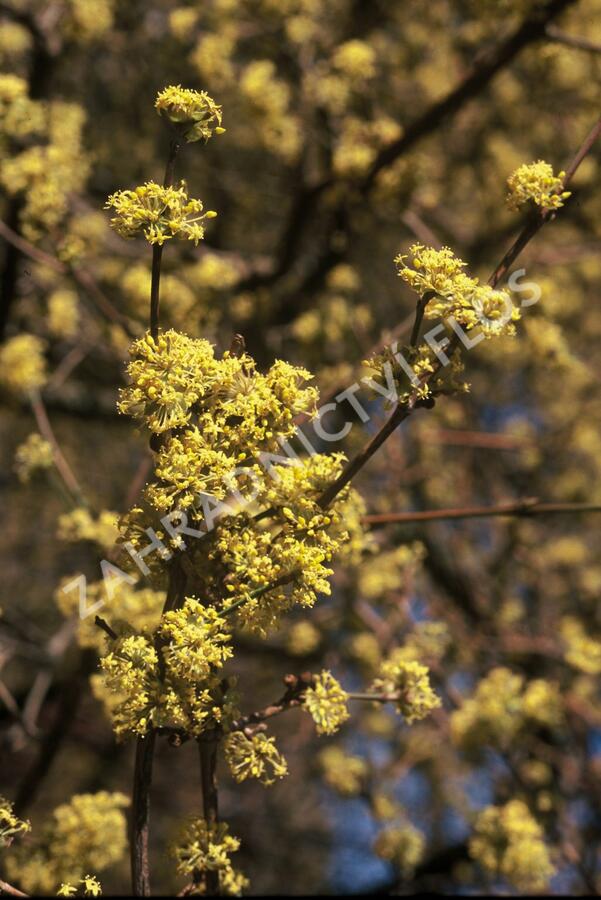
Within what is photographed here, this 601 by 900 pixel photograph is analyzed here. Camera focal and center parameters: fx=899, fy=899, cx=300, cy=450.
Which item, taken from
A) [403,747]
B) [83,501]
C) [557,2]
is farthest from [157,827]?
[557,2]

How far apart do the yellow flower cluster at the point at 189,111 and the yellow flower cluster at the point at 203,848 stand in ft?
5.14

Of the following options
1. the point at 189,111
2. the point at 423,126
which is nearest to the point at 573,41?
the point at 423,126

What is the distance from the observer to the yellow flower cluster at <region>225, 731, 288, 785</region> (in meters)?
2.03

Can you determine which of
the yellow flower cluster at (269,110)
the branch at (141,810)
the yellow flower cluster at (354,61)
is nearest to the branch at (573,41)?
the yellow flower cluster at (354,61)

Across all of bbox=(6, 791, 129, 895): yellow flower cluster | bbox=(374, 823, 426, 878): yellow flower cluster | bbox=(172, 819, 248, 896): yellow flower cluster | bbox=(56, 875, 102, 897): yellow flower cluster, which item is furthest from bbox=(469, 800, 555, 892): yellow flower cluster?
bbox=(56, 875, 102, 897): yellow flower cluster

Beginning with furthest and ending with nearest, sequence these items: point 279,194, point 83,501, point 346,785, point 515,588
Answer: point 515,588
point 279,194
point 346,785
point 83,501

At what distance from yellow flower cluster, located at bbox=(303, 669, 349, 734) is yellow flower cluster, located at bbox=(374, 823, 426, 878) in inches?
75.4

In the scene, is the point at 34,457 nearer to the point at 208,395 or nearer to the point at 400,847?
the point at 208,395

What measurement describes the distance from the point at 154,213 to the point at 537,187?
879 mm

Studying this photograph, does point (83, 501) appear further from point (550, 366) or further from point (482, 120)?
point (482, 120)

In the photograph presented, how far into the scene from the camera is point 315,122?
498cm

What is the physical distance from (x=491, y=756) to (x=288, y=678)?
3122 millimetres

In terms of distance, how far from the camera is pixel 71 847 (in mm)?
2727

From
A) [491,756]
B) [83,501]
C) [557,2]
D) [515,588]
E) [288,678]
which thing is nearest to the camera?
[288,678]
